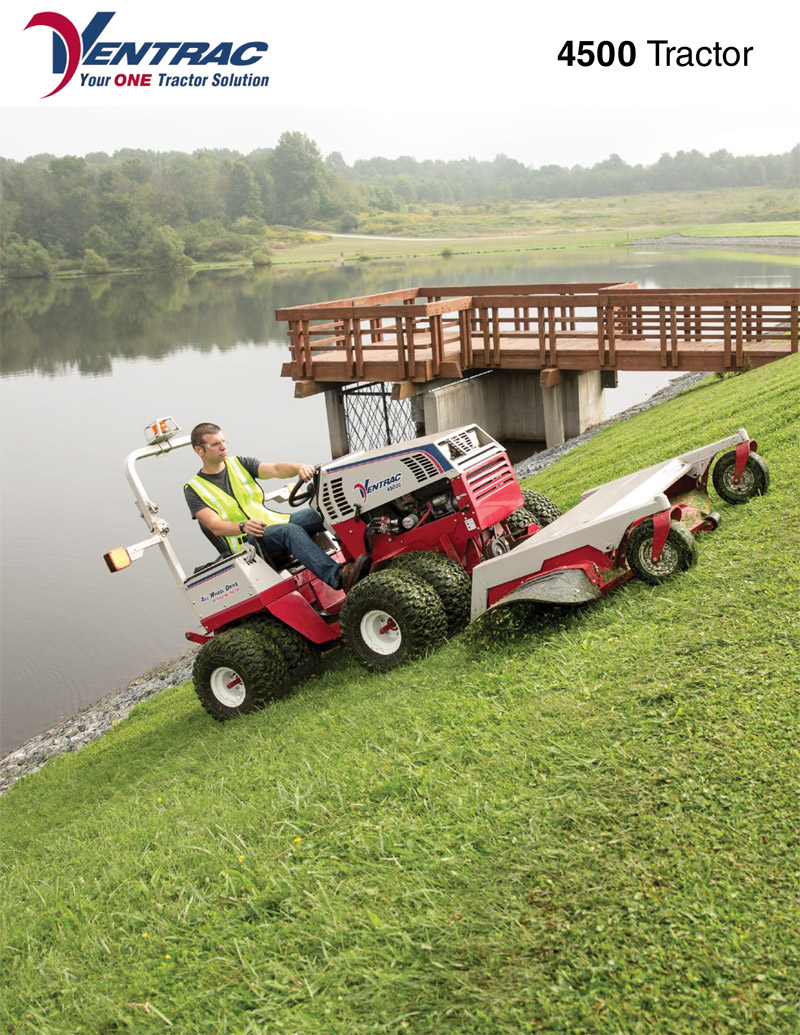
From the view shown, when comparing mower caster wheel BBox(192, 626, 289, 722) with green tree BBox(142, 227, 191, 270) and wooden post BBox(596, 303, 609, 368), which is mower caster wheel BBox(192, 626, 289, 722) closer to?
wooden post BBox(596, 303, 609, 368)

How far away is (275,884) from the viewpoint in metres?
4.37

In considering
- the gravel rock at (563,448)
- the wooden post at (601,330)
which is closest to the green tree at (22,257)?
the gravel rock at (563,448)

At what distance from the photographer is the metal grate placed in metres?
21.9

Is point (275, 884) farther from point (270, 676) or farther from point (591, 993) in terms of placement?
point (270, 676)

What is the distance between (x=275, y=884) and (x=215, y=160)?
127577 millimetres

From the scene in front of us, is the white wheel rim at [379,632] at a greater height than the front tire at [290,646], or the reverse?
the white wheel rim at [379,632]

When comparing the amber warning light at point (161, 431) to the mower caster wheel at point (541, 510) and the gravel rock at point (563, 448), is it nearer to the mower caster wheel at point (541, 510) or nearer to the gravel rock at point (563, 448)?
the mower caster wheel at point (541, 510)

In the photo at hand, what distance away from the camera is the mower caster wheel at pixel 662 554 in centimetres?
623

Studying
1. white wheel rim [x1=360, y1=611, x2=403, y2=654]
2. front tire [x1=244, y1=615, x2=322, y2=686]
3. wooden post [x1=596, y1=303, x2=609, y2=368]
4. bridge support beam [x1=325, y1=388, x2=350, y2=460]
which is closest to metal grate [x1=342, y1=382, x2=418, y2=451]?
bridge support beam [x1=325, y1=388, x2=350, y2=460]

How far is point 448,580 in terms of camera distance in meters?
6.89

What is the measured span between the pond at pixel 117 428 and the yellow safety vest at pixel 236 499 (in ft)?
21.1

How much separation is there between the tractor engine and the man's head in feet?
2.88

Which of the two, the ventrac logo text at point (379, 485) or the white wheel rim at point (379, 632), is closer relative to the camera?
the white wheel rim at point (379, 632)

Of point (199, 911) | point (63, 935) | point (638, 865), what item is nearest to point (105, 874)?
point (63, 935)
